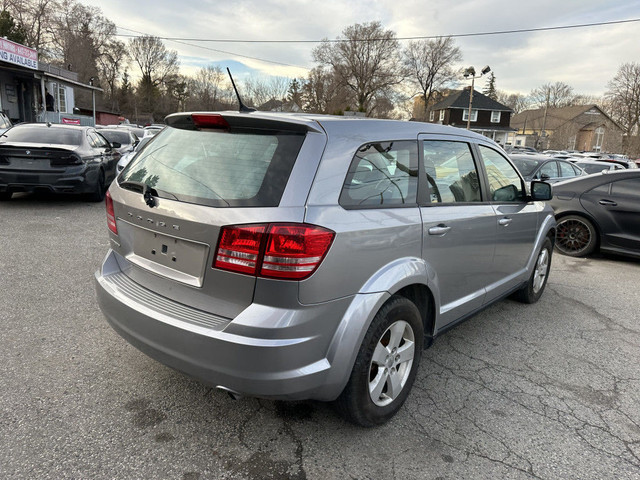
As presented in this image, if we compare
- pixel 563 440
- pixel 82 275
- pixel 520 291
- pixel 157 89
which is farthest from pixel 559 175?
pixel 157 89

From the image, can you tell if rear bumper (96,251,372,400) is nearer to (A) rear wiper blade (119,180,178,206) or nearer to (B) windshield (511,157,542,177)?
(A) rear wiper blade (119,180,178,206)

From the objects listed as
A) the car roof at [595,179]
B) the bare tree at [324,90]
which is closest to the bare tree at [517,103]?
the bare tree at [324,90]

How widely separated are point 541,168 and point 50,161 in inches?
399

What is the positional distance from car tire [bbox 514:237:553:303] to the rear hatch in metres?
3.30

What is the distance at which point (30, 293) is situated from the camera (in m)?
4.09

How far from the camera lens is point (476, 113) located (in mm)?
64625

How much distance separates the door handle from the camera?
8.82ft

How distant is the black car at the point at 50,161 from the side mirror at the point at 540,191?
7.23 m

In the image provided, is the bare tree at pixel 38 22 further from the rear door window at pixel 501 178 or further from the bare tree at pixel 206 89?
the rear door window at pixel 501 178

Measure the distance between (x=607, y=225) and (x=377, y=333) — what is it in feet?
19.6

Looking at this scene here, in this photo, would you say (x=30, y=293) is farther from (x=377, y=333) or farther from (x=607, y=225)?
(x=607, y=225)

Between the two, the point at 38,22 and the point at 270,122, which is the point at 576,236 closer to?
the point at 270,122

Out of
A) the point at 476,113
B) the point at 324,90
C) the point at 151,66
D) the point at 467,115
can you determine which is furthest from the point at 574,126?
the point at 151,66

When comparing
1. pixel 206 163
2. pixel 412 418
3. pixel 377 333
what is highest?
pixel 206 163
